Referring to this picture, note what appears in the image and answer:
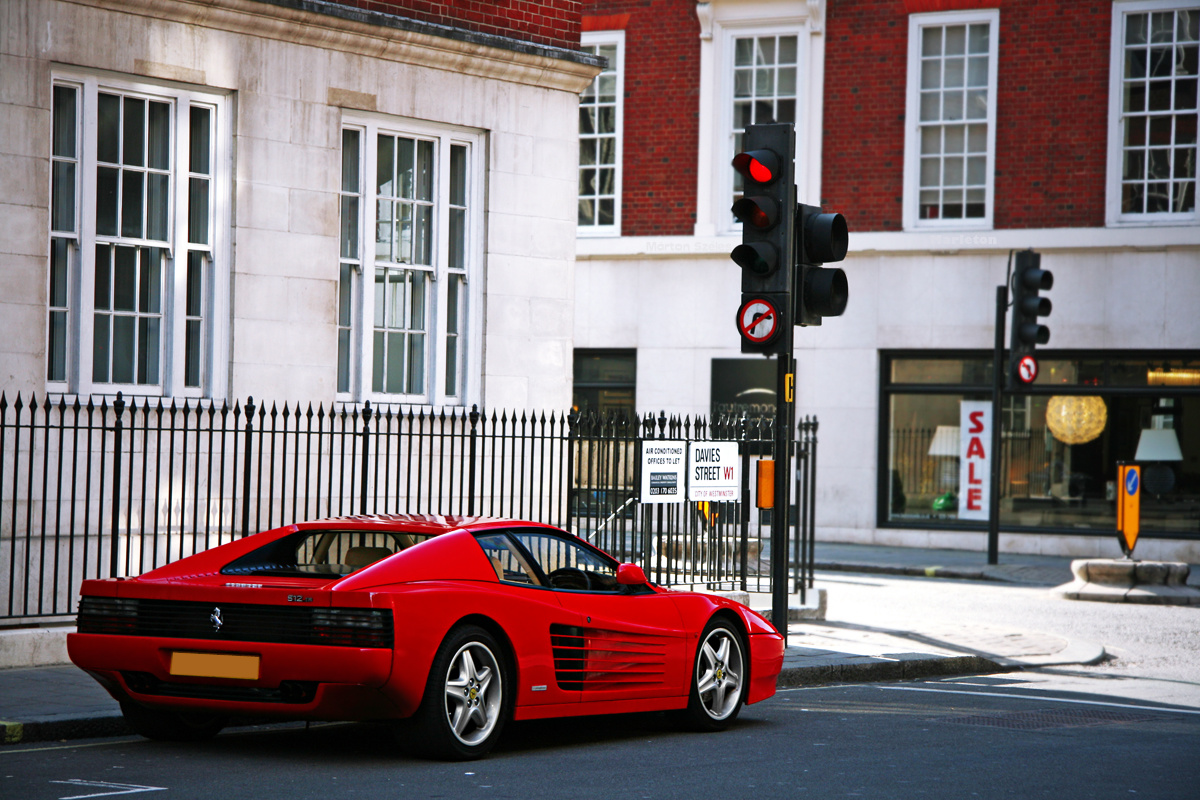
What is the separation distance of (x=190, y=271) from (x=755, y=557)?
595 centimetres

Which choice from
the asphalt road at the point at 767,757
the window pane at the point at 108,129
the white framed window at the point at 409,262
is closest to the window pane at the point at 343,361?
the white framed window at the point at 409,262

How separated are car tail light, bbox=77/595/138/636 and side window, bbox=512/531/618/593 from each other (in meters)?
1.97

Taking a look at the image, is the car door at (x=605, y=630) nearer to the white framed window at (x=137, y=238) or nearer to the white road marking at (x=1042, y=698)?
the white road marking at (x=1042, y=698)

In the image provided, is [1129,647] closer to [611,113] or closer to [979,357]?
[979,357]

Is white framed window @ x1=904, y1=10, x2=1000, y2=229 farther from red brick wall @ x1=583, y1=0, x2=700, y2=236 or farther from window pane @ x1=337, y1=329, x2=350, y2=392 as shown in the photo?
window pane @ x1=337, y1=329, x2=350, y2=392

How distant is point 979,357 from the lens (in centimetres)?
2364

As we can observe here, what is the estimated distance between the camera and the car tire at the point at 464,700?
7.15 meters

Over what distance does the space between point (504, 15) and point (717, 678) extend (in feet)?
24.4

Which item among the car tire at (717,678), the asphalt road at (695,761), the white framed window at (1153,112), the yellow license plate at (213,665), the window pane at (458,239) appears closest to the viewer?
the asphalt road at (695,761)

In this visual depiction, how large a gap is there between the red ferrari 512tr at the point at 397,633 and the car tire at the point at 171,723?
11 mm

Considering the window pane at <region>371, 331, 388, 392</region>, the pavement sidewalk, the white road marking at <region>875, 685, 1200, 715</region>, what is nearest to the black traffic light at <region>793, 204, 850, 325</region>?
the pavement sidewalk

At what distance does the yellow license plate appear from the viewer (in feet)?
23.1

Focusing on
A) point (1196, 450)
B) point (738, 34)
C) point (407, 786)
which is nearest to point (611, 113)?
point (738, 34)

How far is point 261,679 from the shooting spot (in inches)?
276
